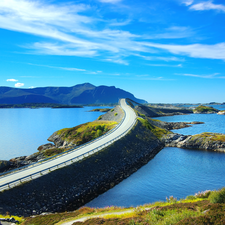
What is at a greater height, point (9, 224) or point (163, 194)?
point (9, 224)

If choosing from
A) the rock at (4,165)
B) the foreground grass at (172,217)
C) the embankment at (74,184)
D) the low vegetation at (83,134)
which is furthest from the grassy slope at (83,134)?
the foreground grass at (172,217)

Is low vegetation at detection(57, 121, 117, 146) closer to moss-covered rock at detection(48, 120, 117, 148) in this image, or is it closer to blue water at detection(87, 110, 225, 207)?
moss-covered rock at detection(48, 120, 117, 148)

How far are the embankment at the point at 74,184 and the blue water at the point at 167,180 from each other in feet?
6.74

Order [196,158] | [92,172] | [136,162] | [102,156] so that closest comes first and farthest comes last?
[92,172] < [102,156] < [136,162] < [196,158]

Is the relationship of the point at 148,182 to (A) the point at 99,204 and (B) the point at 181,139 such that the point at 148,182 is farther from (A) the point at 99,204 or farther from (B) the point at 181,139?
(B) the point at 181,139

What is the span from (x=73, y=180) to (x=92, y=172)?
4759 mm

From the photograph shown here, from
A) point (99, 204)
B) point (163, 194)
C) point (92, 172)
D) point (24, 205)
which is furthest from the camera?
point (92, 172)

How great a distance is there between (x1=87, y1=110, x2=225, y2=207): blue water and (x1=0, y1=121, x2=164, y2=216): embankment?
6.74ft

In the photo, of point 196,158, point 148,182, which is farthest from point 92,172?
point 196,158

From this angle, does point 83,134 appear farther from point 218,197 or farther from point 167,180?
point 218,197

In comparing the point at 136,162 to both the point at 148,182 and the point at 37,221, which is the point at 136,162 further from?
the point at 37,221

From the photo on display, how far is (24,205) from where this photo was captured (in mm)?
22797

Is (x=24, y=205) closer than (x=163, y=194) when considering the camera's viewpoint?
Yes

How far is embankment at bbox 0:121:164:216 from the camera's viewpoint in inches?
906
